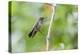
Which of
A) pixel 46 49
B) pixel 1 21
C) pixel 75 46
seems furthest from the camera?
pixel 75 46

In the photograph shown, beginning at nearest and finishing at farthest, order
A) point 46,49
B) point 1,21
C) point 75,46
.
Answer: point 1,21 → point 46,49 → point 75,46

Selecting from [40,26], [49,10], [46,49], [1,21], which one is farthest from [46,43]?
[1,21]

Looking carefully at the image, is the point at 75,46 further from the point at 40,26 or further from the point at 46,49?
the point at 40,26

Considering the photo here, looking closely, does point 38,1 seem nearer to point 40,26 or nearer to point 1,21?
point 40,26

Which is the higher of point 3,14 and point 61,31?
point 3,14

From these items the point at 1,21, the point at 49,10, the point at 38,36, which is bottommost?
the point at 38,36

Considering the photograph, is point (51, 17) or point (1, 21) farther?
point (51, 17)
